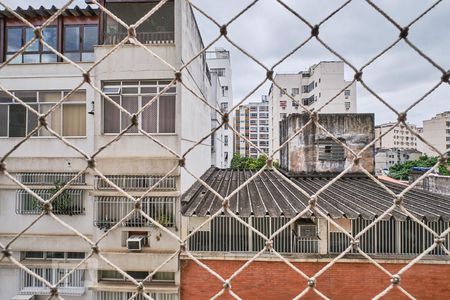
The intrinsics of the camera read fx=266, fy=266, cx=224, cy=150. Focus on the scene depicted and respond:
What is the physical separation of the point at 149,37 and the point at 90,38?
140 cm

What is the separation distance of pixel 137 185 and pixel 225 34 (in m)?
3.60

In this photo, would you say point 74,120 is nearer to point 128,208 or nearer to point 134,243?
point 128,208

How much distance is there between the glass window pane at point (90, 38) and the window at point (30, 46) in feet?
1.87

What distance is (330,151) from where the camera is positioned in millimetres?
7070

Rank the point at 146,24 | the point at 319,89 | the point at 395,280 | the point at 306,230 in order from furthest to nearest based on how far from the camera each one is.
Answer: the point at 319,89, the point at 146,24, the point at 306,230, the point at 395,280

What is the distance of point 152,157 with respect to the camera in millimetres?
4176

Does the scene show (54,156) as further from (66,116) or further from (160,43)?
(160,43)

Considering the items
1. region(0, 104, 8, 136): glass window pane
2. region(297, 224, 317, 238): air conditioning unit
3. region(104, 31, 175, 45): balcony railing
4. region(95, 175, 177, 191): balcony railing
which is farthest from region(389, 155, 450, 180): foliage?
region(0, 104, 8, 136): glass window pane

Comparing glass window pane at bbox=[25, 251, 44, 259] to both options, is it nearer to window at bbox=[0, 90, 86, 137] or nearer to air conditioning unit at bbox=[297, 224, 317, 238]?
window at bbox=[0, 90, 86, 137]

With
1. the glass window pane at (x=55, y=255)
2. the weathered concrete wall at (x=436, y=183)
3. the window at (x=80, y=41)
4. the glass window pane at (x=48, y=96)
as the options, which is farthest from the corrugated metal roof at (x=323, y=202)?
the window at (x=80, y=41)

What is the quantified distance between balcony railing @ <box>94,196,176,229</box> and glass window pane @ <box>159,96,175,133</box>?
3.62ft

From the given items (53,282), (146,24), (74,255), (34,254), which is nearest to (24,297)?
(53,282)

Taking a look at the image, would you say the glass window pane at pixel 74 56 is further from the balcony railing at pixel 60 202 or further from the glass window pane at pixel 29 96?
the balcony railing at pixel 60 202

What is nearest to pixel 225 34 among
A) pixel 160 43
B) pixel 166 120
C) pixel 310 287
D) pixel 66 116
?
pixel 310 287
